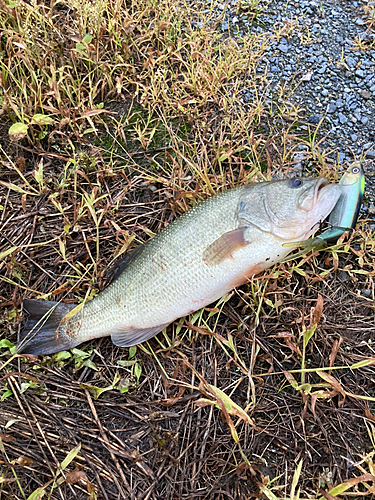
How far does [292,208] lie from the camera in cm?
274

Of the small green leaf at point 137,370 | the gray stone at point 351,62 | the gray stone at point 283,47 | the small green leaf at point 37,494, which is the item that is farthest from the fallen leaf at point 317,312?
the gray stone at point 283,47

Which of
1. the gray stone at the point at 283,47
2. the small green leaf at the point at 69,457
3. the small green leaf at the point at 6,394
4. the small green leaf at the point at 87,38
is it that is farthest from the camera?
the gray stone at the point at 283,47

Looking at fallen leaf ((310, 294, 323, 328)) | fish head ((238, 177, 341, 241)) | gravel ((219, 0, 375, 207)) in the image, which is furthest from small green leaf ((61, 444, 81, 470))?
gravel ((219, 0, 375, 207))

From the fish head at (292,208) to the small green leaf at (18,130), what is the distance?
204cm

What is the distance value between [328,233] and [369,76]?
7.03 feet

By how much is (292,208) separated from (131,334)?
1519mm

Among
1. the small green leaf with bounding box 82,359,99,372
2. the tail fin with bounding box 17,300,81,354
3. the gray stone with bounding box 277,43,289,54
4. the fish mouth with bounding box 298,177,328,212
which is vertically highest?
the gray stone with bounding box 277,43,289,54

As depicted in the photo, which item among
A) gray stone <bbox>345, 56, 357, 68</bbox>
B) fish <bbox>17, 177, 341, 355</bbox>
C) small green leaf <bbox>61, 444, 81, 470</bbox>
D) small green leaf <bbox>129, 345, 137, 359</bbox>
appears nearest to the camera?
small green leaf <bbox>61, 444, 81, 470</bbox>

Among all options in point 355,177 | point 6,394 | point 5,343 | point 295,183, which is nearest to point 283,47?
point 355,177

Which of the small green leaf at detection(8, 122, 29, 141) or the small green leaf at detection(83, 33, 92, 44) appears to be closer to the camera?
the small green leaf at detection(8, 122, 29, 141)

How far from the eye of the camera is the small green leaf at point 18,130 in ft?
10.8

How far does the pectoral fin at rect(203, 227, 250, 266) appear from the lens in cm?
272

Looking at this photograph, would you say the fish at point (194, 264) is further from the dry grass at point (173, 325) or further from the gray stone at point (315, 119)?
the gray stone at point (315, 119)

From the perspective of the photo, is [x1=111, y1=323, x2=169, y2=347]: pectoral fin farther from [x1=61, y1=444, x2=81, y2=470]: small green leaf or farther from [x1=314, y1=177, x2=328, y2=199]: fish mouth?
[x1=314, y1=177, x2=328, y2=199]: fish mouth
